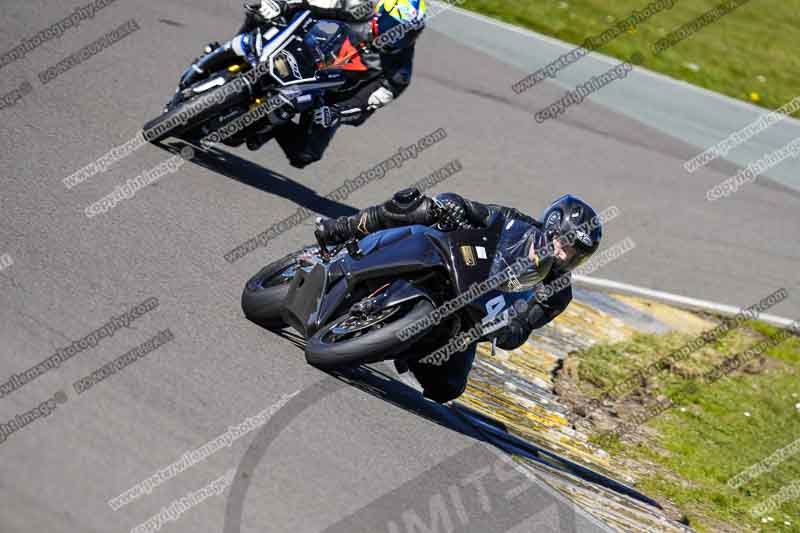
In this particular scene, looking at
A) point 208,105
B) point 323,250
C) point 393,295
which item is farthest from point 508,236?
point 208,105

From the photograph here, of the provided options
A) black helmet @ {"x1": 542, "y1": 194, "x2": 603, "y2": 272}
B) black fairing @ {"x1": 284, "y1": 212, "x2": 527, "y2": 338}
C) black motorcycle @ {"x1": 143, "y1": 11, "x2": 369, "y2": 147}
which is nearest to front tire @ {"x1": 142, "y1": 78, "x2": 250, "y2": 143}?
black motorcycle @ {"x1": 143, "y1": 11, "x2": 369, "y2": 147}

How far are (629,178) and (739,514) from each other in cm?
622

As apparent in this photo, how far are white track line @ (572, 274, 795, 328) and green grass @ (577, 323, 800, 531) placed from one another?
0.30 m

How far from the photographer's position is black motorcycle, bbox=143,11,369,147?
364 inches

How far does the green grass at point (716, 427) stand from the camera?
856cm

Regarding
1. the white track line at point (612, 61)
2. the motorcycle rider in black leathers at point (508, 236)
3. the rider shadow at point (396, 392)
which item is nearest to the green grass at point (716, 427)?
the rider shadow at point (396, 392)

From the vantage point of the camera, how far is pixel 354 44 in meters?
9.77

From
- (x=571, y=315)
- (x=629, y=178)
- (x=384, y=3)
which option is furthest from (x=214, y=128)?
(x=629, y=178)

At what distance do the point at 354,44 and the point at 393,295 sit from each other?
13.4ft

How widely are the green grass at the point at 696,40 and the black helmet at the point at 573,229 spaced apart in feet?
33.2

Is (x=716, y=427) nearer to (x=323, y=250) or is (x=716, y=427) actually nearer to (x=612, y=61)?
(x=323, y=250)

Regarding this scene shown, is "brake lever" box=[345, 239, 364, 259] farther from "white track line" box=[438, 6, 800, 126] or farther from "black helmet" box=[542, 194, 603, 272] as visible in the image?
"white track line" box=[438, 6, 800, 126]

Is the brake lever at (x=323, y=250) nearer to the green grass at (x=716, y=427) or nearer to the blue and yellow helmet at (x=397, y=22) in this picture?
the blue and yellow helmet at (x=397, y=22)

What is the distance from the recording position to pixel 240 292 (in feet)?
25.5
